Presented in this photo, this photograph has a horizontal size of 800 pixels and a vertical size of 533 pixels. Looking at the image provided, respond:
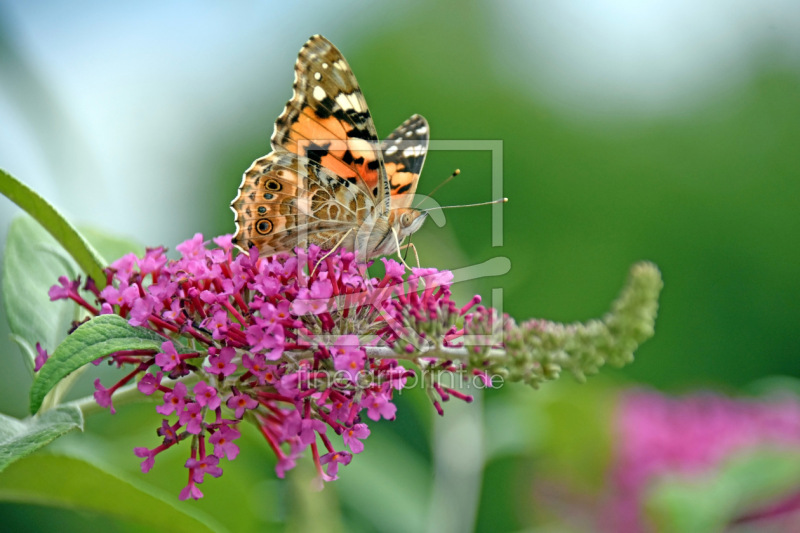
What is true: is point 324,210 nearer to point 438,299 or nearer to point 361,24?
point 438,299

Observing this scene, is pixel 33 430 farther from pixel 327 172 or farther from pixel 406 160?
pixel 406 160

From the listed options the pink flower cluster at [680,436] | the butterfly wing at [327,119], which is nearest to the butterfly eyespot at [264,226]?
the butterfly wing at [327,119]

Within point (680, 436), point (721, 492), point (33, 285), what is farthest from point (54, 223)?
point (680, 436)

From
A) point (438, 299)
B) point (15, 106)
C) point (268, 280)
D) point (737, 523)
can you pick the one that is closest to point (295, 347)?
point (268, 280)

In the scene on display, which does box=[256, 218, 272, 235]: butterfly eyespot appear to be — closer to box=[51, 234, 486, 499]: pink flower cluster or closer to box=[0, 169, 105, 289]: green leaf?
box=[51, 234, 486, 499]: pink flower cluster

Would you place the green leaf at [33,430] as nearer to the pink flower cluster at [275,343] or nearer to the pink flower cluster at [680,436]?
the pink flower cluster at [275,343]

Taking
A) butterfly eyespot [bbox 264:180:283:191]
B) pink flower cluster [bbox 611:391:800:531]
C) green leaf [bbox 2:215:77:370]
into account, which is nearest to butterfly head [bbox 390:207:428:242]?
butterfly eyespot [bbox 264:180:283:191]
